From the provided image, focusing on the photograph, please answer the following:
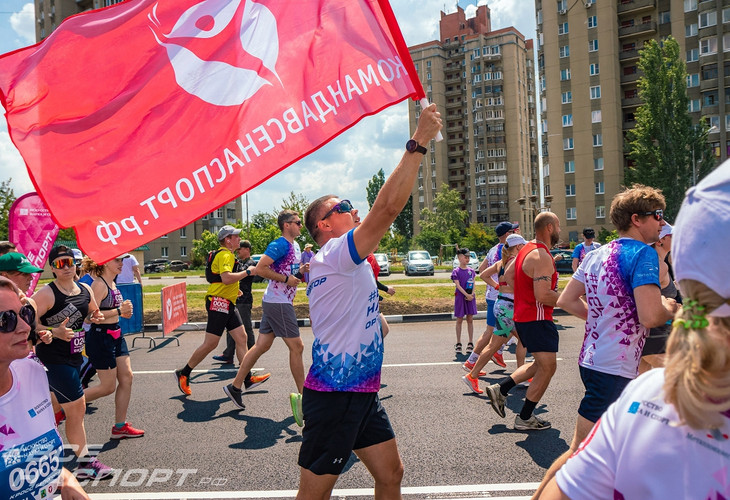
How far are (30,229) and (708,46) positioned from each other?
6524cm

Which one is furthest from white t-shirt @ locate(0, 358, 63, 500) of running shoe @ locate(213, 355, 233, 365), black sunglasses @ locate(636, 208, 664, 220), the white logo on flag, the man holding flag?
running shoe @ locate(213, 355, 233, 365)

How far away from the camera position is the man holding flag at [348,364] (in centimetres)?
290

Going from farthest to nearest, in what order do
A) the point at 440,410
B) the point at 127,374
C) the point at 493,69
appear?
1. the point at 493,69
2. the point at 440,410
3. the point at 127,374

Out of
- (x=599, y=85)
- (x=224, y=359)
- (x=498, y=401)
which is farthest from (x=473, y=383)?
(x=599, y=85)

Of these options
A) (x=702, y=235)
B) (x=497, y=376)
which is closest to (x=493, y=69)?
(x=497, y=376)

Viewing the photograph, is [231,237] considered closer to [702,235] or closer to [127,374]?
[127,374]

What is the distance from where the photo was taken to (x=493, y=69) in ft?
334

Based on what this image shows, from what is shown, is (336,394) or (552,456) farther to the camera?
(552,456)

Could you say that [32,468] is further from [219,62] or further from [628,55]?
[628,55]

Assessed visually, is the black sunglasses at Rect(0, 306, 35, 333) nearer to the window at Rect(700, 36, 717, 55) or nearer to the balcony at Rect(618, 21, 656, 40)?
the window at Rect(700, 36, 717, 55)

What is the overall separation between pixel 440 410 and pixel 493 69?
104 metres

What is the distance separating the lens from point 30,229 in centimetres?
771

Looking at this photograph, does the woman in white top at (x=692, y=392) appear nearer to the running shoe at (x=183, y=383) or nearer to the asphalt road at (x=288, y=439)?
the asphalt road at (x=288, y=439)

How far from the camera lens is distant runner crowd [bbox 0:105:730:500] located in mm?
1085
